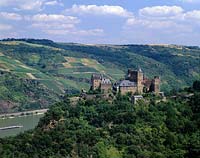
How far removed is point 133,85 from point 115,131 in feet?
48.9

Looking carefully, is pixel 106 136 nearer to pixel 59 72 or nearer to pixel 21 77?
pixel 21 77

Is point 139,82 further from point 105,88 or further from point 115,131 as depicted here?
point 115,131

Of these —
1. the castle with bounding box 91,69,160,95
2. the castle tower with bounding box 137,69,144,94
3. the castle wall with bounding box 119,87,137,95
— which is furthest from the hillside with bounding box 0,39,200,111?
the castle wall with bounding box 119,87,137,95

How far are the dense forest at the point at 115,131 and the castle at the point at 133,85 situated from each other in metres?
3.43

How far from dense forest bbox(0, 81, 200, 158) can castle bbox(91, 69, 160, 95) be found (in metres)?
3.43

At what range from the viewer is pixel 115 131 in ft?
200

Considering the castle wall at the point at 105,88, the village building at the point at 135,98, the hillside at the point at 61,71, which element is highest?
the castle wall at the point at 105,88

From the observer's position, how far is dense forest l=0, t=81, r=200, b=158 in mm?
55094

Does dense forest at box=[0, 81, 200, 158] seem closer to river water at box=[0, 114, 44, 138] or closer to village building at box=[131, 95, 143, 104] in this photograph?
village building at box=[131, 95, 143, 104]

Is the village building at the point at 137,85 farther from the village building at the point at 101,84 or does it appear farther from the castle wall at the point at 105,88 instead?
the village building at the point at 101,84

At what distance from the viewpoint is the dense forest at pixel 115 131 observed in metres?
55.1

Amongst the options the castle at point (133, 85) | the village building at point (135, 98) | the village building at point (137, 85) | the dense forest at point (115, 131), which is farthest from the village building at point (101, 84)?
the village building at point (135, 98)

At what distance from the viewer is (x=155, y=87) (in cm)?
7488

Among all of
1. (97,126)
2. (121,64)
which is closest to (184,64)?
(121,64)
